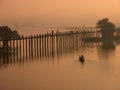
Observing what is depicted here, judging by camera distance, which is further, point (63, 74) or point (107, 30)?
point (107, 30)

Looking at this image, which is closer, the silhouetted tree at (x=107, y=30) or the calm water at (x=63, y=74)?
the calm water at (x=63, y=74)

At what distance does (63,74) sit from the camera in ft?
54.4

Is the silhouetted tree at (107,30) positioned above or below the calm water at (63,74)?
above

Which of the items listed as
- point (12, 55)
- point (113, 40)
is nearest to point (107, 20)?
point (113, 40)

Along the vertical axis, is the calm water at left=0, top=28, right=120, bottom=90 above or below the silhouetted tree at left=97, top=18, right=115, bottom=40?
below

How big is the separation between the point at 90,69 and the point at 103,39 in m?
16.1

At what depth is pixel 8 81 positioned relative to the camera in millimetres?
15141

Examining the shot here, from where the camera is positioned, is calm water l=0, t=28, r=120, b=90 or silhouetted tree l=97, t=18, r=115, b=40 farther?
silhouetted tree l=97, t=18, r=115, b=40

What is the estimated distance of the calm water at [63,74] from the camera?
14.2 m

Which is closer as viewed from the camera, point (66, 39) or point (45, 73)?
point (45, 73)

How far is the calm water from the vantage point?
46.6 ft

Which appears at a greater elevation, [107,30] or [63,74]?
[107,30]

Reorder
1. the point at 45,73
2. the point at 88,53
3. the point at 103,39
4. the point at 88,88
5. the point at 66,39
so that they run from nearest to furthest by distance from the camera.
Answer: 1. the point at 88,88
2. the point at 45,73
3. the point at 88,53
4. the point at 66,39
5. the point at 103,39

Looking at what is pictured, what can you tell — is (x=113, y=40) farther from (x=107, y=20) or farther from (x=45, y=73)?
(x=45, y=73)
